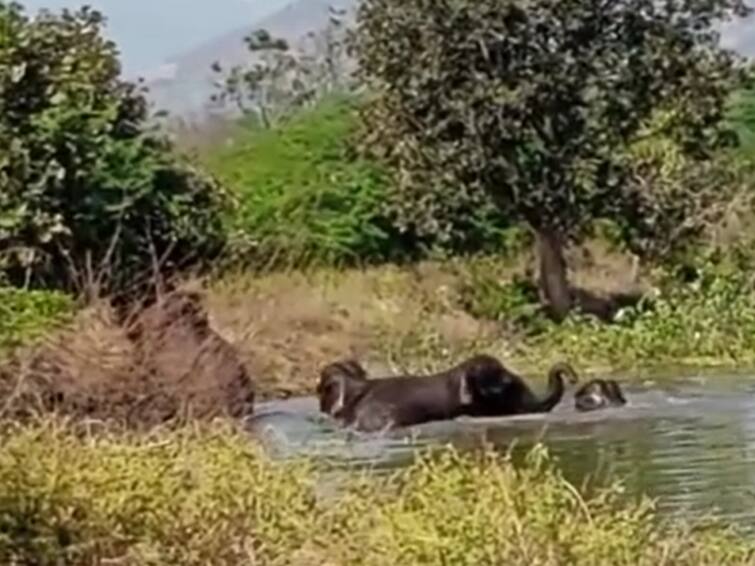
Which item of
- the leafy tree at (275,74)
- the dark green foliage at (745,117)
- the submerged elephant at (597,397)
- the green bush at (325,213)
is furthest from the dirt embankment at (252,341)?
the leafy tree at (275,74)

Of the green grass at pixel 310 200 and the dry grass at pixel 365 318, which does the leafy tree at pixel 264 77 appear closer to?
the green grass at pixel 310 200

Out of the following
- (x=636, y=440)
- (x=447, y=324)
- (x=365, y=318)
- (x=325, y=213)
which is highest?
(x=325, y=213)

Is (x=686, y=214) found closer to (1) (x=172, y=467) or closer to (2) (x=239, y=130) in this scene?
(2) (x=239, y=130)

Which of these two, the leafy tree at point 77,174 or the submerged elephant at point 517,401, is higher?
the leafy tree at point 77,174

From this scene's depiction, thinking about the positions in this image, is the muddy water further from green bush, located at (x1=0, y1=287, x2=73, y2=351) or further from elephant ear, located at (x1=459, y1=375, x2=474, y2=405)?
green bush, located at (x1=0, y1=287, x2=73, y2=351)

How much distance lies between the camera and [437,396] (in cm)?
2358

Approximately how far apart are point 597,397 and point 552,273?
1021 centimetres

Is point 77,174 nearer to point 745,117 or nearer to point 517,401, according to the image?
point 517,401

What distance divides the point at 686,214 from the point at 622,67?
229 cm

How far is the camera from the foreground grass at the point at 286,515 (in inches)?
411

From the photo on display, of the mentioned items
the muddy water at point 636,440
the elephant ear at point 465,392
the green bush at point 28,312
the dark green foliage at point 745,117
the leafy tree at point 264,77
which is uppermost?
the leafy tree at point 264,77

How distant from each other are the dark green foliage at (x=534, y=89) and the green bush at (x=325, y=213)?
3.10 feet

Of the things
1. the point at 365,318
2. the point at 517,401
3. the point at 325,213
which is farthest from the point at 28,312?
the point at 325,213

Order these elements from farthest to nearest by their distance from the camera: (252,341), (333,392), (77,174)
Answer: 1. (77,174)
2. (252,341)
3. (333,392)
